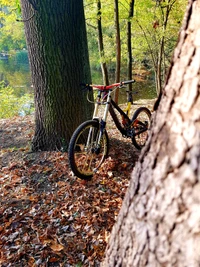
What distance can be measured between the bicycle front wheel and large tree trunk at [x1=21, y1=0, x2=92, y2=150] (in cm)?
49

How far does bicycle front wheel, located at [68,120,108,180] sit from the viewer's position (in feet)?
10.2

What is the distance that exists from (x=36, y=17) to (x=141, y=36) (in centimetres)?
929

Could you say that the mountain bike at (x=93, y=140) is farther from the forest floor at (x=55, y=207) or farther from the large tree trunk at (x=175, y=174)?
the large tree trunk at (x=175, y=174)

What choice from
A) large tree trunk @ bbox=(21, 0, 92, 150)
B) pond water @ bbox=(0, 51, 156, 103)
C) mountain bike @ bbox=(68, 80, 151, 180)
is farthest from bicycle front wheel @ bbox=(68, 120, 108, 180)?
pond water @ bbox=(0, 51, 156, 103)

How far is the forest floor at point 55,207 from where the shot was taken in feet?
7.19

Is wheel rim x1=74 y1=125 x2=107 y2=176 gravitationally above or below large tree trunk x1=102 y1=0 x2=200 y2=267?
below

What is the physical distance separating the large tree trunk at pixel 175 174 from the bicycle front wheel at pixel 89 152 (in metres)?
2.06

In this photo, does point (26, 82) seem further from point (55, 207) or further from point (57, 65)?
point (55, 207)

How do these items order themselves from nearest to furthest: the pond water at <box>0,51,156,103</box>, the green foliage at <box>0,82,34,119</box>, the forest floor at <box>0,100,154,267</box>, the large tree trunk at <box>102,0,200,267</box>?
the large tree trunk at <box>102,0,200,267</box> → the forest floor at <box>0,100,154,267</box> → the green foliage at <box>0,82,34,119</box> → the pond water at <box>0,51,156,103</box>

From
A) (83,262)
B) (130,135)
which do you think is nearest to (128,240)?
(83,262)

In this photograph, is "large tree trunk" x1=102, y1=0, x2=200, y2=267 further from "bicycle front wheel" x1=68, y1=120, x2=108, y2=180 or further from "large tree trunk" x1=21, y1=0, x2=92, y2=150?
"large tree trunk" x1=21, y1=0, x2=92, y2=150

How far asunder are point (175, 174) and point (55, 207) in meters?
2.24

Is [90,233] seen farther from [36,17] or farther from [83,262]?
[36,17]

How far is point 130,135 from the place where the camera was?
402 centimetres
